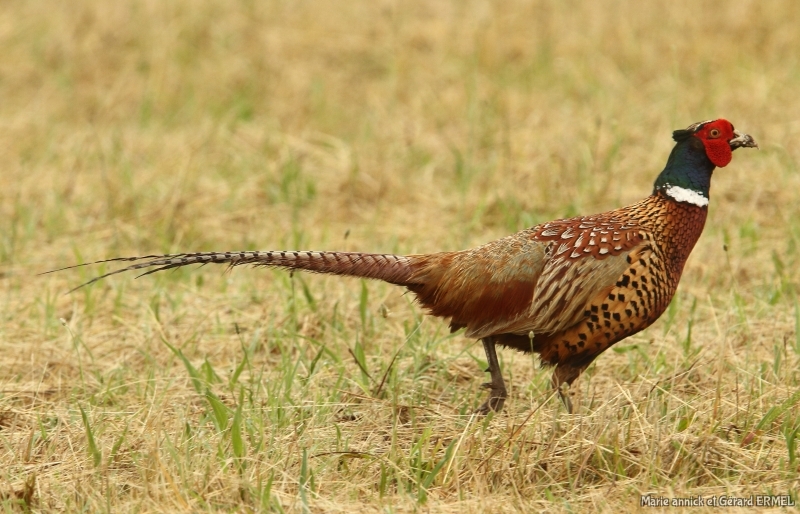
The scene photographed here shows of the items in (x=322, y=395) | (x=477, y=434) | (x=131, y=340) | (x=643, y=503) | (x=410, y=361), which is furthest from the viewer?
(x=131, y=340)

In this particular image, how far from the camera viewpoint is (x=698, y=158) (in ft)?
13.5

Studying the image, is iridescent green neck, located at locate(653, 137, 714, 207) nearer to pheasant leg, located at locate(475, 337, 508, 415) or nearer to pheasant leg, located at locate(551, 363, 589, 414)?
pheasant leg, located at locate(551, 363, 589, 414)

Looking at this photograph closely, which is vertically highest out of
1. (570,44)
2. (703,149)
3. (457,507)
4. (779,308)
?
(570,44)

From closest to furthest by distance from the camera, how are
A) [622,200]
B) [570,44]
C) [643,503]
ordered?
[643,503] → [622,200] → [570,44]

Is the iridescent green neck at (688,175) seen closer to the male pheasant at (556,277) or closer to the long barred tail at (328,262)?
the male pheasant at (556,277)

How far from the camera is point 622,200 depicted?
243 inches

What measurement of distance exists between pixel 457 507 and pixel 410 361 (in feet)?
3.93

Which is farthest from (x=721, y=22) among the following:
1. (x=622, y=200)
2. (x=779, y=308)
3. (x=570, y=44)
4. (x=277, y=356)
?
(x=277, y=356)

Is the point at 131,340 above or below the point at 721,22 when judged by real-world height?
below

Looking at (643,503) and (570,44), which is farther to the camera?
(570,44)

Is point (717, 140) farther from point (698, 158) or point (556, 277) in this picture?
point (556, 277)

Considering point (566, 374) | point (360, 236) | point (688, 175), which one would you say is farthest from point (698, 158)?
point (360, 236)

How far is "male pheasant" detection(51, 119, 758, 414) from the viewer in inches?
152

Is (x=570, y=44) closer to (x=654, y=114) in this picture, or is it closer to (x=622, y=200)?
(x=654, y=114)
